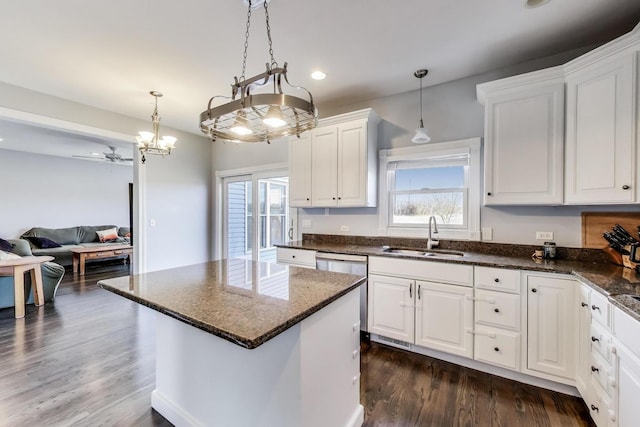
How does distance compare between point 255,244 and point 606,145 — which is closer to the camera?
point 606,145

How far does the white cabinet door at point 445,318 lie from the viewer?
226 centimetres

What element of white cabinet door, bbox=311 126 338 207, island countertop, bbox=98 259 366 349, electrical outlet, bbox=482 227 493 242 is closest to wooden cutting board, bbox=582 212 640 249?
electrical outlet, bbox=482 227 493 242

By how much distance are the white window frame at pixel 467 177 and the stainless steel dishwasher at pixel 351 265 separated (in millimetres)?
644

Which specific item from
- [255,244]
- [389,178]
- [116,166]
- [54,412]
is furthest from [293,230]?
[116,166]

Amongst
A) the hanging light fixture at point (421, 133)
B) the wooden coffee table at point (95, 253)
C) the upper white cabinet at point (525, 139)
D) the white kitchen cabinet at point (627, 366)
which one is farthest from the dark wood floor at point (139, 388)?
the wooden coffee table at point (95, 253)

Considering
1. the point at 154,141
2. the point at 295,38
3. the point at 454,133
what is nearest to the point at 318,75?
the point at 295,38

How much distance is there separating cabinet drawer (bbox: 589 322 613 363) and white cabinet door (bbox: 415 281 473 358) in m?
0.71

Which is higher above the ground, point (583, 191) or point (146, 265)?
point (583, 191)

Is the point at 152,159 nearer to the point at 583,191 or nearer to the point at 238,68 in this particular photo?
the point at 238,68

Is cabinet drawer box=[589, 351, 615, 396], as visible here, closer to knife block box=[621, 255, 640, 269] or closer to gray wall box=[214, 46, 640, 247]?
knife block box=[621, 255, 640, 269]

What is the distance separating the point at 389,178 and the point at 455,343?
1.80 m

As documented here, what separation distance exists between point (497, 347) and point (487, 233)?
40.4 inches

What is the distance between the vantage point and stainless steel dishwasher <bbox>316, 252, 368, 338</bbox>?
2750mm

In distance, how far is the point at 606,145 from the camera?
6.25 feet
